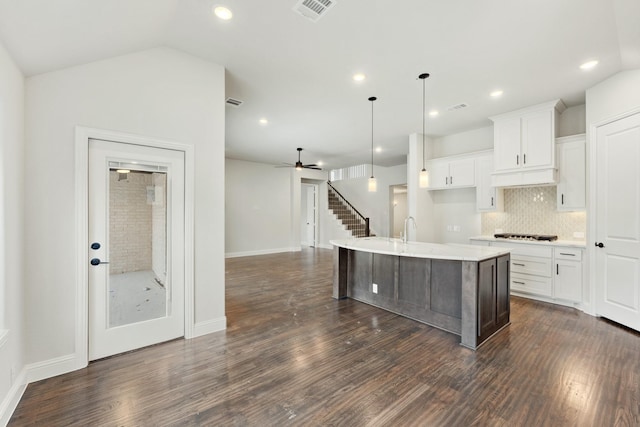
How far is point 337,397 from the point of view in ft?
6.98

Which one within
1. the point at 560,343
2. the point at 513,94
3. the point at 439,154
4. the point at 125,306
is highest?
the point at 513,94

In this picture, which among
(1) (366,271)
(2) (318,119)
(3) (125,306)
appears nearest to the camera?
(3) (125,306)

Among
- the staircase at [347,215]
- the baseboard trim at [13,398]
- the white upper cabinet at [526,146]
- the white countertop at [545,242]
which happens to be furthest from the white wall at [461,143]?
the baseboard trim at [13,398]

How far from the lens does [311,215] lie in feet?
37.3

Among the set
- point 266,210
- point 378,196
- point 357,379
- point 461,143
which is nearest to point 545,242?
point 461,143

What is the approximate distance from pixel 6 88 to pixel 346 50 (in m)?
2.84

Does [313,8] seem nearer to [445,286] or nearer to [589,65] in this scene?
[445,286]

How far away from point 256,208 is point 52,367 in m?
7.13

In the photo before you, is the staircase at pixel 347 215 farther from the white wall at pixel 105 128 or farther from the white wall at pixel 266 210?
the white wall at pixel 105 128

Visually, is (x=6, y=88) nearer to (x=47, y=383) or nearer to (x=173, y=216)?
(x=173, y=216)

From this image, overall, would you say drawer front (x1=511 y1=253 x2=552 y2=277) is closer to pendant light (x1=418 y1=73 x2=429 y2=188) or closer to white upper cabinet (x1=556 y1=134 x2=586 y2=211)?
white upper cabinet (x1=556 y1=134 x2=586 y2=211)

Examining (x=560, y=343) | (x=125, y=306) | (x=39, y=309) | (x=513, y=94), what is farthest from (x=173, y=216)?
(x=513, y=94)

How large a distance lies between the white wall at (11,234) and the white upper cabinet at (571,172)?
20.7ft

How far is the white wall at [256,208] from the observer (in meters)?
8.87
